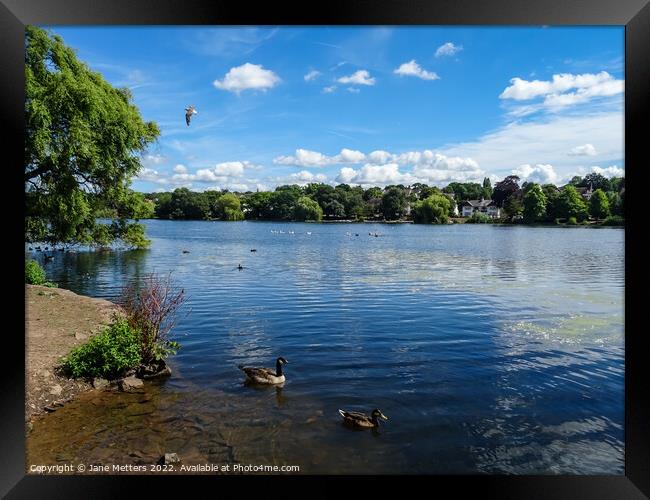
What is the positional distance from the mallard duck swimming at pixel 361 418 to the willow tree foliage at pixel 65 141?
9645mm

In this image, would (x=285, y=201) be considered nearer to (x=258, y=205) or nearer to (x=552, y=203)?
(x=258, y=205)

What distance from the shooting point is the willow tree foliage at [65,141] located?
1191 cm

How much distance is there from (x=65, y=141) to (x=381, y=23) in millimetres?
10708

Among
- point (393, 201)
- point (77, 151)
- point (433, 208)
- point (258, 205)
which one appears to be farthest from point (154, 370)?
point (433, 208)

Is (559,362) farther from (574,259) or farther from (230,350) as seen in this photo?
(574,259)

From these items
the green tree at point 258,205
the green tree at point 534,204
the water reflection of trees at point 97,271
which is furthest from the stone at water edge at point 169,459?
the green tree at point 258,205

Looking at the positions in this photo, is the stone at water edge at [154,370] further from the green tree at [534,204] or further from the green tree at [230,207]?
the green tree at [230,207]

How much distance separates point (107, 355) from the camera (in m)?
7.70

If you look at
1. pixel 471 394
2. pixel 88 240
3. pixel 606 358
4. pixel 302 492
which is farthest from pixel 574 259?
pixel 302 492

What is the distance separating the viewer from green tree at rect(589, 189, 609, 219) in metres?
33.0

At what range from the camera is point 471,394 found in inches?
292

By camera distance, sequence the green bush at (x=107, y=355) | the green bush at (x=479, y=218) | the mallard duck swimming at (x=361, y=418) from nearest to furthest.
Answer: the mallard duck swimming at (x=361, y=418) < the green bush at (x=107, y=355) < the green bush at (x=479, y=218)

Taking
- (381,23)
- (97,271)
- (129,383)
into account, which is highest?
(381,23)

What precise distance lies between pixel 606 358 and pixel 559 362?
1.07m
